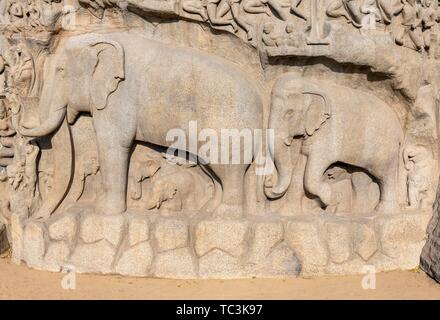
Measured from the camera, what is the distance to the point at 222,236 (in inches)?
233

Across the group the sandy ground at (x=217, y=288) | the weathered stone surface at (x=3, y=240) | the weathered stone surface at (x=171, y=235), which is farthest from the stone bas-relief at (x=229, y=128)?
the weathered stone surface at (x=3, y=240)

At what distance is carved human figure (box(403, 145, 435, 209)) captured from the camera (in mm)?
6352

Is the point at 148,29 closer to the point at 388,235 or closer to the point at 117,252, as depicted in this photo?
the point at 117,252

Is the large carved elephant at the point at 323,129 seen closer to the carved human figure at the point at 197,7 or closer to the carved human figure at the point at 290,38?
the carved human figure at the point at 290,38

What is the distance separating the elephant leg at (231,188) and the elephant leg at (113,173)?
2.77 feet

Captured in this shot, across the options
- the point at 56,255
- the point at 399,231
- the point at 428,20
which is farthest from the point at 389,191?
the point at 56,255

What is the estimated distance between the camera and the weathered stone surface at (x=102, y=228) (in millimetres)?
6004

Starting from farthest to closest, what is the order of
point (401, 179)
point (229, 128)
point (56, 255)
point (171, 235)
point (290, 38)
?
point (401, 179)
point (56, 255)
point (171, 235)
point (229, 128)
point (290, 38)

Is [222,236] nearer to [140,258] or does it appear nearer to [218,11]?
[140,258]

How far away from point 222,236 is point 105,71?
1817 mm

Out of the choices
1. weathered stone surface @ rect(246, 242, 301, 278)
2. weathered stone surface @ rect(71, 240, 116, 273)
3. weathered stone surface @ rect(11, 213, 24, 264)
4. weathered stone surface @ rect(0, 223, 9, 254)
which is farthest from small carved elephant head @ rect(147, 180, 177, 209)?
weathered stone surface @ rect(0, 223, 9, 254)

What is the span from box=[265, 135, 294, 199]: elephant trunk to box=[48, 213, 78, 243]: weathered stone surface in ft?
5.92

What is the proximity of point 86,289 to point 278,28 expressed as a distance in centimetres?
282

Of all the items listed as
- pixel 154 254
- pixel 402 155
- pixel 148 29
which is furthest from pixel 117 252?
pixel 402 155
